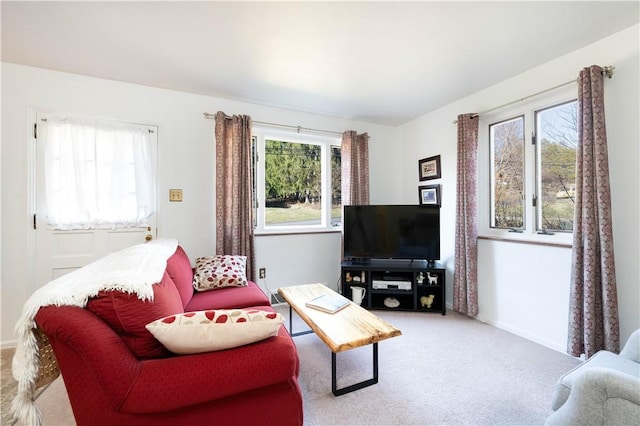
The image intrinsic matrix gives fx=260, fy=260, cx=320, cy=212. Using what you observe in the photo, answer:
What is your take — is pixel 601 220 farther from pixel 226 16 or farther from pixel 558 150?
pixel 226 16

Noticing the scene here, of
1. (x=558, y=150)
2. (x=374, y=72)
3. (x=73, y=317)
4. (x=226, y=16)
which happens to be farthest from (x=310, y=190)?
(x=73, y=317)

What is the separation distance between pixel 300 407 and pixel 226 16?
2.29 m

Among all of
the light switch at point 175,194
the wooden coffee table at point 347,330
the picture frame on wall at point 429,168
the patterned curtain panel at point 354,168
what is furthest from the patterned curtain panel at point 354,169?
the light switch at point 175,194

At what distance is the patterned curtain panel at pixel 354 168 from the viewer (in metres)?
3.47

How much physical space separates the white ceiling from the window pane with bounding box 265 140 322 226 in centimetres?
83

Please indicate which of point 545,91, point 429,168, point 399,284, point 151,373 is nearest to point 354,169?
point 429,168

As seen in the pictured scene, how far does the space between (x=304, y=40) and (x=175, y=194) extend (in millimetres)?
1981

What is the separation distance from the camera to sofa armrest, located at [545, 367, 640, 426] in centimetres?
96

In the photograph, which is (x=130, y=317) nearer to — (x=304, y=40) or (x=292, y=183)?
(x=304, y=40)

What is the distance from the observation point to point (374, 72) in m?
2.40

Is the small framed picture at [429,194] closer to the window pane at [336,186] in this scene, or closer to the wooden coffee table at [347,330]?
the window pane at [336,186]

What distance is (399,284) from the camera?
9.85ft

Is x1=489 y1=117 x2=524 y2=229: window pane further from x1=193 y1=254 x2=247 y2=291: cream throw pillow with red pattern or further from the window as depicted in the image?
x1=193 y1=254 x2=247 y2=291: cream throw pillow with red pattern

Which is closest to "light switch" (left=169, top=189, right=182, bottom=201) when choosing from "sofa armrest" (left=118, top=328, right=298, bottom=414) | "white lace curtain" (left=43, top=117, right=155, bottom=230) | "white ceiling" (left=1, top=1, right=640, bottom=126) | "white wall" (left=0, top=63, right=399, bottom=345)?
"white wall" (left=0, top=63, right=399, bottom=345)
